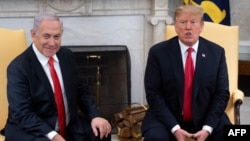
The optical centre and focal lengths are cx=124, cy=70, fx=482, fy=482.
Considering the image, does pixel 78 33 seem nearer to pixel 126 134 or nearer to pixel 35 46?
pixel 126 134

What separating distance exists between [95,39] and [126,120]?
0.75 meters

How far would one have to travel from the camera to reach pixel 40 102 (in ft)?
7.86

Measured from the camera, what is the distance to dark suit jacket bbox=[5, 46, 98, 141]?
233 cm

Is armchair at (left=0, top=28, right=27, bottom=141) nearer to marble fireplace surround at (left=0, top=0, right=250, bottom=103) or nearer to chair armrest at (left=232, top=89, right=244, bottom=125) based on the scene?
marble fireplace surround at (left=0, top=0, right=250, bottom=103)

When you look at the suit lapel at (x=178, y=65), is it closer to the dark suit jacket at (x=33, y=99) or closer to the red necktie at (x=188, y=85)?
the red necktie at (x=188, y=85)

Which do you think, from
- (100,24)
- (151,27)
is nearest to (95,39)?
(100,24)

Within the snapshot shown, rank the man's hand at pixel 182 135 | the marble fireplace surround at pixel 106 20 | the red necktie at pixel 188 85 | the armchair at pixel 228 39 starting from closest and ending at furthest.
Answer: the man's hand at pixel 182 135 → the red necktie at pixel 188 85 → the armchair at pixel 228 39 → the marble fireplace surround at pixel 106 20

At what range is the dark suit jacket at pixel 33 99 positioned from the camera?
7.64ft

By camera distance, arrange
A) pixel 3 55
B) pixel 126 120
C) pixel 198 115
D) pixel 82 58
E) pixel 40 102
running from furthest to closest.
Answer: pixel 82 58
pixel 126 120
pixel 3 55
pixel 198 115
pixel 40 102

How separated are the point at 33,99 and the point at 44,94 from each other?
6 cm

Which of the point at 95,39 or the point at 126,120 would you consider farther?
the point at 95,39

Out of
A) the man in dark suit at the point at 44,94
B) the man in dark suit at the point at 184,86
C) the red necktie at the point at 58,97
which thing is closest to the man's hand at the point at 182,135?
the man in dark suit at the point at 184,86

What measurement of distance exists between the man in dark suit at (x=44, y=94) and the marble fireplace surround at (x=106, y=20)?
1.37 m

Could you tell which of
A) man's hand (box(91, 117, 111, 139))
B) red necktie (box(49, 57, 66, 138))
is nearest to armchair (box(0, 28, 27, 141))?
red necktie (box(49, 57, 66, 138))
